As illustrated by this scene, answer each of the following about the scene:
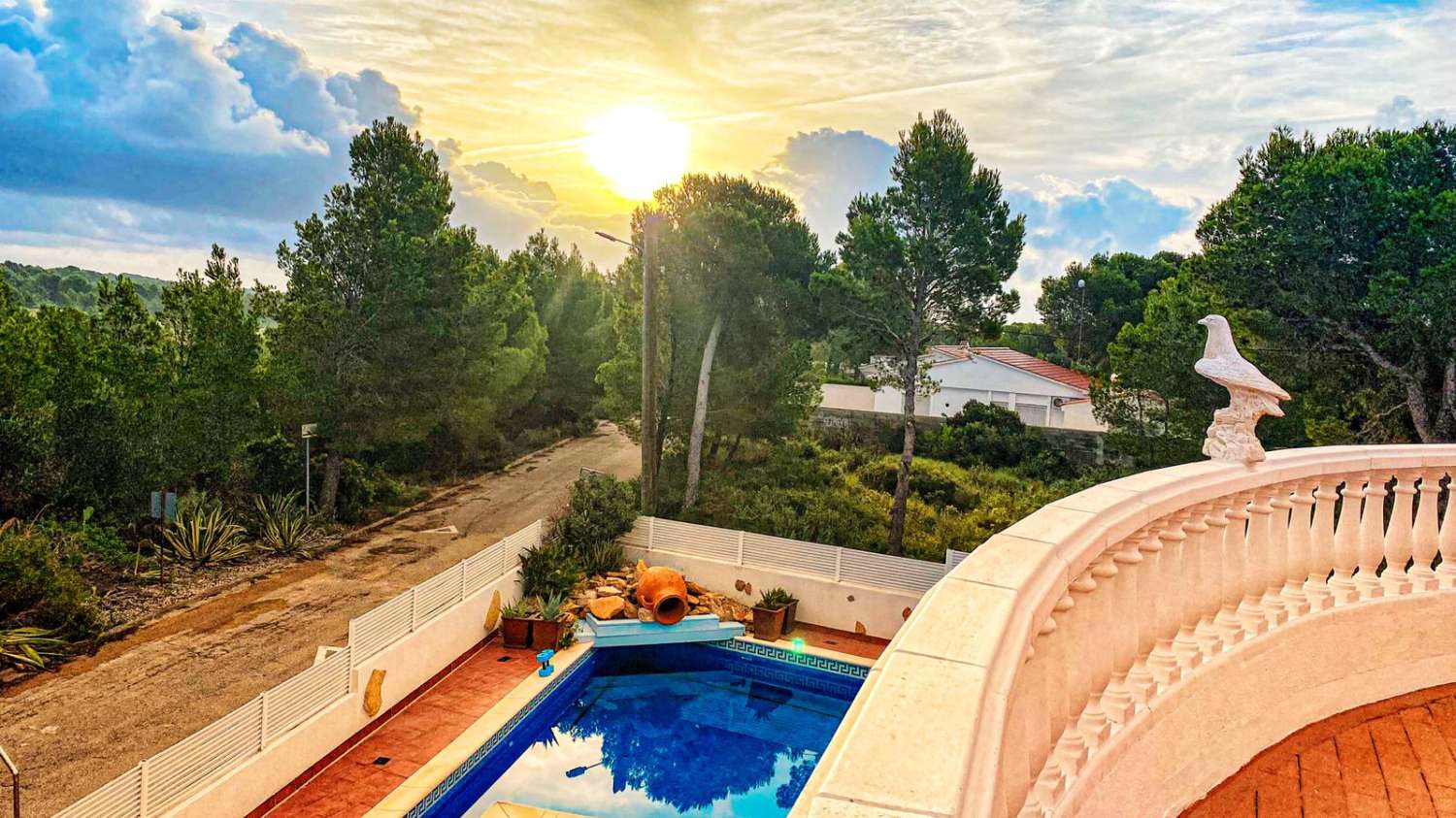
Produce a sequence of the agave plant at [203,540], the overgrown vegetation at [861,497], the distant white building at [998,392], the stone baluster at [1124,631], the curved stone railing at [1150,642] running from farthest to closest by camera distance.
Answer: the distant white building at [998,392] < the overgrown vegetation at [861,497] < the agave plant at [203,540] < the stone baluster at [1124,631] < the curved stone railing at [1150,642]

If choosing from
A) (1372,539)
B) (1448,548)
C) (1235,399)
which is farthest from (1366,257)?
(1235,399)

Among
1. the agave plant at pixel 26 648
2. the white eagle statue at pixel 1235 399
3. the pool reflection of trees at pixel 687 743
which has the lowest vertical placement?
the pool reflection of trees at pixel 687 743

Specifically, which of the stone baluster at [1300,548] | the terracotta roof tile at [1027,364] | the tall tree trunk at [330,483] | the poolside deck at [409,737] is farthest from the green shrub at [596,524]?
the terracotta roof tile at [1027,364]

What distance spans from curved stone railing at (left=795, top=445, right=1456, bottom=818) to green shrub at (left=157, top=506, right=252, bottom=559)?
1470 centimetres

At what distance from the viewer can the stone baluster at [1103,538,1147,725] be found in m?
2.15

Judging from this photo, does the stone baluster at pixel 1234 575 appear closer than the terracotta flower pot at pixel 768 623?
Yes

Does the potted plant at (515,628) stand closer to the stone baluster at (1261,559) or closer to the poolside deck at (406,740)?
the poolside deck at (406,740)

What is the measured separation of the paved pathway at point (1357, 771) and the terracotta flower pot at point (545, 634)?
9542mm

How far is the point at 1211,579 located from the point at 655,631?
9.77 metres

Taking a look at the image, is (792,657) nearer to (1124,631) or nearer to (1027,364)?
(1124,631)

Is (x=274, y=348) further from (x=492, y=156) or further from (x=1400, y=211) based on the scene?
(x=1400, y=211)

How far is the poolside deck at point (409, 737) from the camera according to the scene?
23.4 ft

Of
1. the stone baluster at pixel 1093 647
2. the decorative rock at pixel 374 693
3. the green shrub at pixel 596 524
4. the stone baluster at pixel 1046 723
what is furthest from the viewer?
the green shrub at pixel 596 524

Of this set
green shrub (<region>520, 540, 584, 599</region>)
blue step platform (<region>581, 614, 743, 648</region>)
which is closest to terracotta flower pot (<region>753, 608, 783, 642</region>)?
blue step platform (<region>581, 614, 743, 648</region>)
